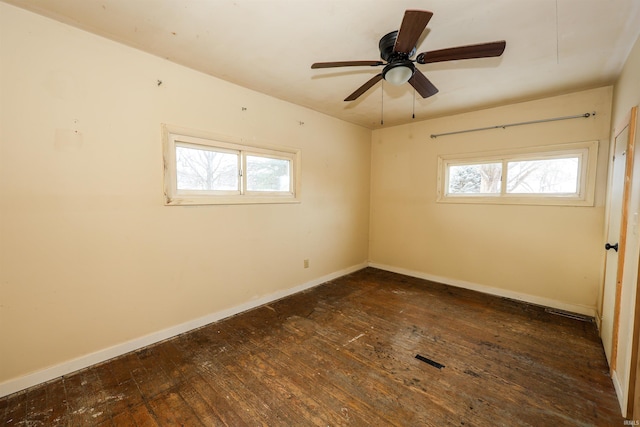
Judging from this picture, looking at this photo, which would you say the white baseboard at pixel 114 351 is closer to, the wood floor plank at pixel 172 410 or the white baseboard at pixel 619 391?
the wood floor plank at pixel 172 410

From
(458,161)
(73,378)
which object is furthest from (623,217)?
(73,378)

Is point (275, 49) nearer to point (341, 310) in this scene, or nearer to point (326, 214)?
point (326, 214)

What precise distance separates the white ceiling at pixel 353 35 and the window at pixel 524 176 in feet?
2.46

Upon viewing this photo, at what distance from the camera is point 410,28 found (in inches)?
56.4

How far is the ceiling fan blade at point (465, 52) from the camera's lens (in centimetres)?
155

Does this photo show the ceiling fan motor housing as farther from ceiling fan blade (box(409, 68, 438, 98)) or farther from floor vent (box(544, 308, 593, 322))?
floor vent (box(544, 308, 593, 322))

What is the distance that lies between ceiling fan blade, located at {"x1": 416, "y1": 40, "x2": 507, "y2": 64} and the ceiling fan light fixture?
0.38 ft

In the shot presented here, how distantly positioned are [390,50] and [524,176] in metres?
2.69

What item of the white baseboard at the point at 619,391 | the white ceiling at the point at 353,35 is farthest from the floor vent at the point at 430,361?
the white ceiling at the point at 353,35

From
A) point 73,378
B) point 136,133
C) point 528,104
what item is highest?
point 528,104

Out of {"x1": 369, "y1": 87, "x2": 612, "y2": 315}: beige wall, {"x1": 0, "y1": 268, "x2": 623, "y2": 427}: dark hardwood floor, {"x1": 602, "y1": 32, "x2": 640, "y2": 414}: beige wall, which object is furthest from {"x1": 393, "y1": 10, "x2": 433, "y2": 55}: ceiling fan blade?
{"x1": 369, "y1": 87, "x2": 612, "y2": 315}: beige wall

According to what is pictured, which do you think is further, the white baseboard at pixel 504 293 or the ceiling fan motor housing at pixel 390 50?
the white baseboard at pixel 504 293

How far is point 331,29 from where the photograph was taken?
1.90m

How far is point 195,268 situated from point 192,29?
2.10 meters
